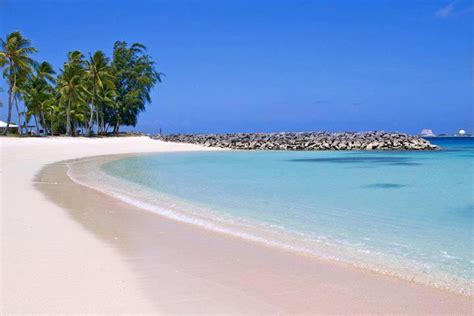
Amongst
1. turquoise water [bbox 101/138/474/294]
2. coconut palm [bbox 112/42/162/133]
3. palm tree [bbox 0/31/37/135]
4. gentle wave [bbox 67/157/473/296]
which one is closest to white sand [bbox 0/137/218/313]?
gentle wave [bbox 67/157/473/296]

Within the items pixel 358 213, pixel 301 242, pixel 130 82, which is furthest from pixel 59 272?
pixel 130 82

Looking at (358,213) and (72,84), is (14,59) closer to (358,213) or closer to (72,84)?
(72,84)

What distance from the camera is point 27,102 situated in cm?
4166

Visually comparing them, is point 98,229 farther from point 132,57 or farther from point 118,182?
point 132,57

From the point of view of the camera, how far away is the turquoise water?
4611 mm

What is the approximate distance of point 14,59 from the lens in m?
34.3

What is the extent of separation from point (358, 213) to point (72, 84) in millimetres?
35637

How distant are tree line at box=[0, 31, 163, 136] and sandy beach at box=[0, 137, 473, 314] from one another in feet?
110

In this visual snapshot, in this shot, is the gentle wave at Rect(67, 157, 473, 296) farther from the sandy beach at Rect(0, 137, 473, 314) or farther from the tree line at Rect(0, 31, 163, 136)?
the tree line at Rect(0, 31, 163, 136)

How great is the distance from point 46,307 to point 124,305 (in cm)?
50

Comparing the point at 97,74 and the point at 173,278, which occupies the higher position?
the point at 97,74

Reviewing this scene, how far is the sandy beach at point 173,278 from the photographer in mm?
3143

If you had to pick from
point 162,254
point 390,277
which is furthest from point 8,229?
point 390,277

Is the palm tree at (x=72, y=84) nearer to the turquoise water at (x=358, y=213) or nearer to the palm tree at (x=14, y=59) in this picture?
the palm tree at (x=14, y=59)
